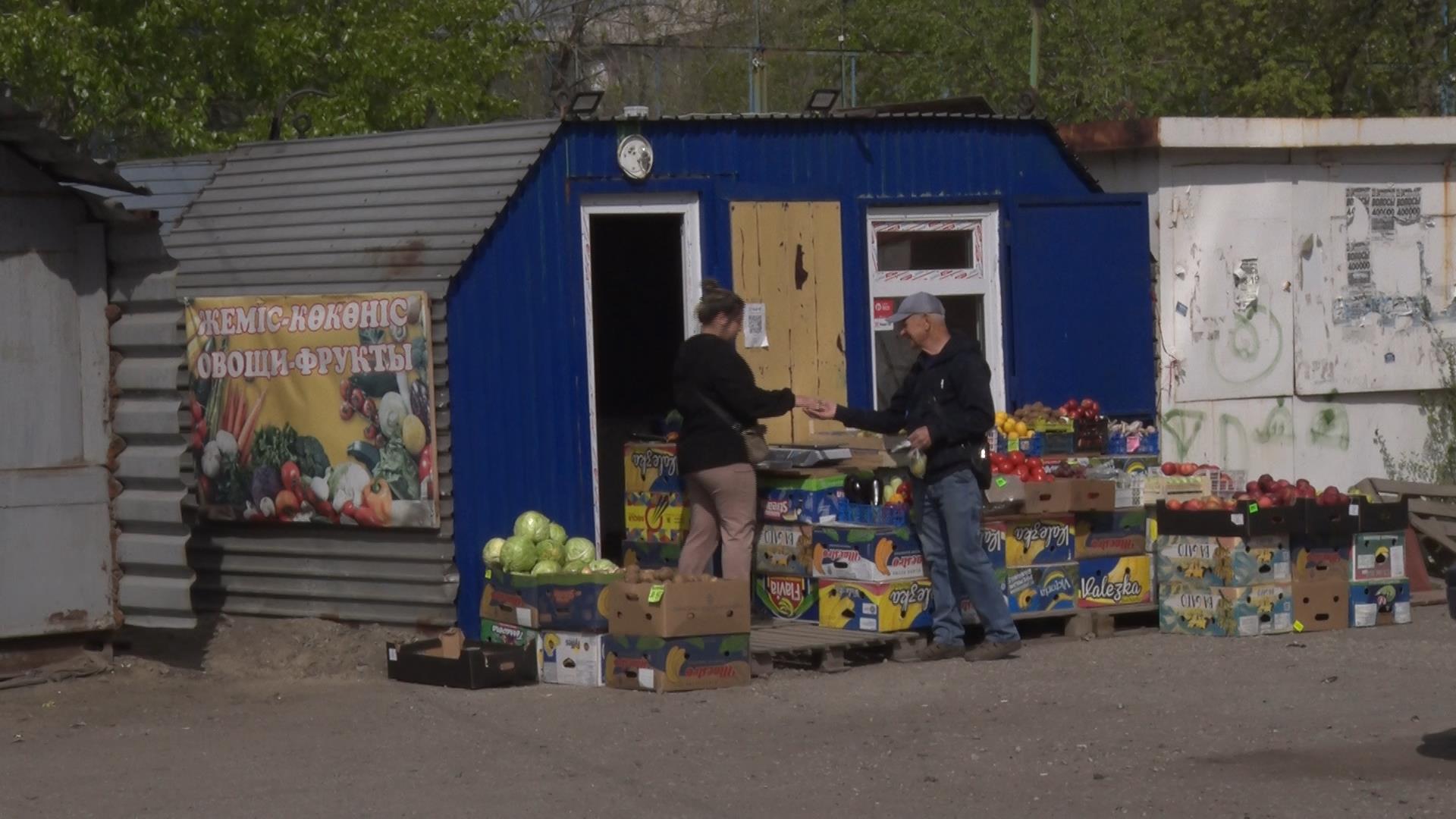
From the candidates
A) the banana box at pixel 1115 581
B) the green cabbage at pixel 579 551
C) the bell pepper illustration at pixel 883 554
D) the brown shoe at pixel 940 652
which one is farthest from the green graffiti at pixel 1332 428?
the green cabbage at pixel 579 551

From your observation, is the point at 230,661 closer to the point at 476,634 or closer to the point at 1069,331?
the point at 476,634

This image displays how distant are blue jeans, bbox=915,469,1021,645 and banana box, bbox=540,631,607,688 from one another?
1908 millimetres

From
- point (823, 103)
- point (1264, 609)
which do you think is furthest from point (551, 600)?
point (1264, 609)

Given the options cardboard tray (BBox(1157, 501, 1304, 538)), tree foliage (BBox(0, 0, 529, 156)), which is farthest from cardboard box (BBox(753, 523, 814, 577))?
tree foliage (BBox(0, 0, 529, 156))

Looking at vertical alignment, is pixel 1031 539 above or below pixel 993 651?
above

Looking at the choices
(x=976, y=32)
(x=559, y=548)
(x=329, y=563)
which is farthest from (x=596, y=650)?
(x=976, y=32)

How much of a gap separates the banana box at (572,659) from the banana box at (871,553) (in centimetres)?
154

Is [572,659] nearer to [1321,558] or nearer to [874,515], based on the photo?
[874,515]

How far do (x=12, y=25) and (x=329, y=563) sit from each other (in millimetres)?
8533

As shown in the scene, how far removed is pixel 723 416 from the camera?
34.2 ft

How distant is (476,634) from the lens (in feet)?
35.4

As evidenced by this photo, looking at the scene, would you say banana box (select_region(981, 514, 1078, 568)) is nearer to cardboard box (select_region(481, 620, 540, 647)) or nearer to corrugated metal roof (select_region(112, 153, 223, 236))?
cardboard box (select_region(481, 620, 540, 647))

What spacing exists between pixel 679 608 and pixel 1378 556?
4405 mm

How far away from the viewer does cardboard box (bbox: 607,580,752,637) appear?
31.5ft
